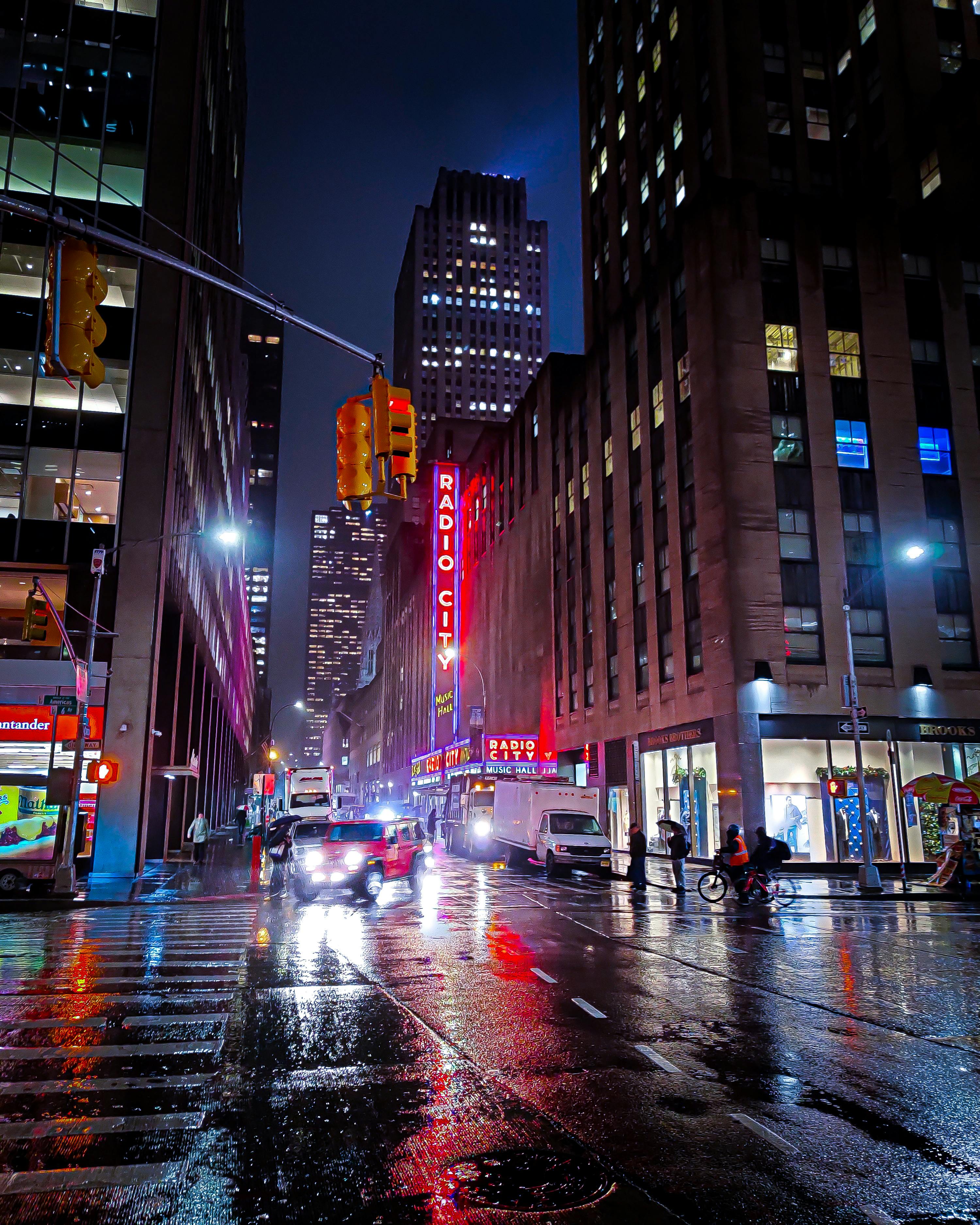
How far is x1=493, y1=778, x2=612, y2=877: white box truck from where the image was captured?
1152 inches

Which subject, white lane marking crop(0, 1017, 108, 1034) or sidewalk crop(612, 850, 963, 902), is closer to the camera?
white lane marking crop(0, 1017, 108, 1034)

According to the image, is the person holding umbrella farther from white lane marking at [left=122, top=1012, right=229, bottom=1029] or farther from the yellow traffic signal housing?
the yellow traffic signal housing

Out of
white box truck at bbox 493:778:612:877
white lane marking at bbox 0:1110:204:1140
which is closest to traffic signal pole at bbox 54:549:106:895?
white box truck at bbox 493:778:612:877

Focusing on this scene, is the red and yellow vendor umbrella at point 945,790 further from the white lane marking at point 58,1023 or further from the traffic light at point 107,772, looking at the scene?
the white lane marking at point 58,1023

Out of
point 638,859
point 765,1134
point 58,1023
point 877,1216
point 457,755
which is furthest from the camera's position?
point 457,755

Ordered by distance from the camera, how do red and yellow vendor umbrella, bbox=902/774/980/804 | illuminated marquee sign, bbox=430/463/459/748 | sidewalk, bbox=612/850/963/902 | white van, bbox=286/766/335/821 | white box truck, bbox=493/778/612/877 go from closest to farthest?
sidewalk, bbox=612/850/963/902, red and yellow vendor umbrella, bbox=902/774/980/804, white box truck, bbox=493/778/612/877, white van, bbox=286/766/335/821, illuminated marquee sign, bbox=430/463/459/748

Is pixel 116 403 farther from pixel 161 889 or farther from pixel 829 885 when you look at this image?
pixel 829 885

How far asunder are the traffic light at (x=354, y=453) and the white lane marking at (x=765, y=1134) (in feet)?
21.7

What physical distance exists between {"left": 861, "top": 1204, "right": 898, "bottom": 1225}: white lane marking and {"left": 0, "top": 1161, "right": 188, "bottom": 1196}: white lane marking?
145 inches

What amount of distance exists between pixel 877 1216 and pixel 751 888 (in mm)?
18179

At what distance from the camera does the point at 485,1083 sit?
22.3 feet

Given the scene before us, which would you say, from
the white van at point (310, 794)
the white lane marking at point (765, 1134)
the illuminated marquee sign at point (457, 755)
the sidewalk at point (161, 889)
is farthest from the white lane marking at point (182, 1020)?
the illuminated marquee sign at point (457, 755)

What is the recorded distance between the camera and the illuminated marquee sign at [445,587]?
8406cm

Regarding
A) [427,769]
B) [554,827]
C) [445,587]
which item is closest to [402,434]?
[554,827]
